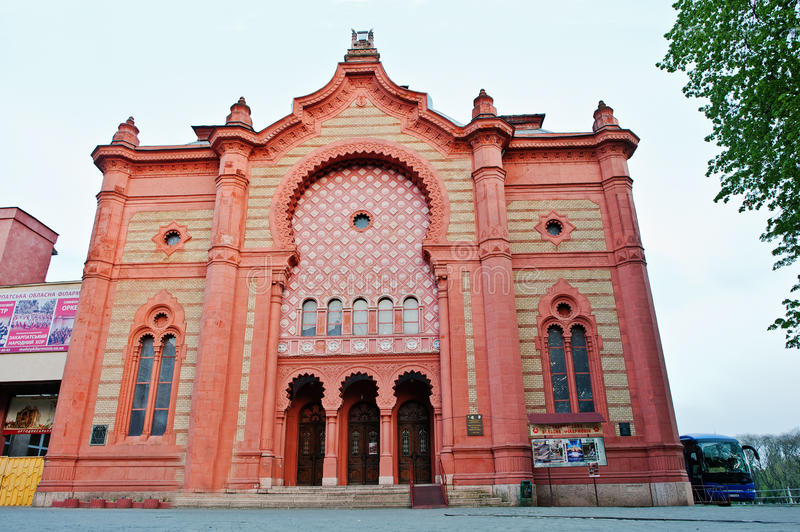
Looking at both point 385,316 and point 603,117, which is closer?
point 385,316

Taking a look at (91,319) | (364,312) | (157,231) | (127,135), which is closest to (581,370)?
(364,312)

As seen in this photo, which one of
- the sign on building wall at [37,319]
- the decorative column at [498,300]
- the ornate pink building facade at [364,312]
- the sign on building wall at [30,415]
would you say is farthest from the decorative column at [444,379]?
the sign on building wall at [30,415]

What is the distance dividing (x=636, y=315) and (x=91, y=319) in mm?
18535

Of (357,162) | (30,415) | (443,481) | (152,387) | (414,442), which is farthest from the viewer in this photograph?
(357,162)

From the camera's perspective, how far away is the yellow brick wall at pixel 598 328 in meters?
17.9

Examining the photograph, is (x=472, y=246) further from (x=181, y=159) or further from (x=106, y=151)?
(x=106, y=151)

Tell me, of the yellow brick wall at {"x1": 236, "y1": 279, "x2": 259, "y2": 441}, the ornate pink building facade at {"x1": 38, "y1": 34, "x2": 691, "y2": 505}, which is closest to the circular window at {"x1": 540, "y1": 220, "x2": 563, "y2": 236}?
the ornate pink building facade at {"x1": 38, "y1": 34, "x2": 691, "y2": 505}

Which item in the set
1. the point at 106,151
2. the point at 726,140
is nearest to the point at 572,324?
the point at 726,140

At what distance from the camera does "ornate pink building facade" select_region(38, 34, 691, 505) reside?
1728 centimetres

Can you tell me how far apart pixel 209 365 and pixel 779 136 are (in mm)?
16656

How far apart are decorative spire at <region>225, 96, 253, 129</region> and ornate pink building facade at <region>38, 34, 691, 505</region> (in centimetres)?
9

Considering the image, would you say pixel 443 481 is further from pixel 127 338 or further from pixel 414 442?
pixel 127 338

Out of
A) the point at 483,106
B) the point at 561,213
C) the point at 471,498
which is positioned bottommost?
the point at 471,498

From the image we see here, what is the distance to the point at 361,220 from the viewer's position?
69.3ft
